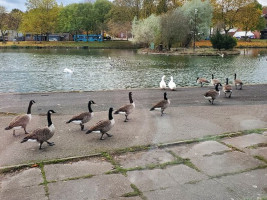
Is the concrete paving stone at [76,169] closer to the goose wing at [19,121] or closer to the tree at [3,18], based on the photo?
the goose wing at [19,121]

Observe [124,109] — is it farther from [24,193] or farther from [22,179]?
[24,193]

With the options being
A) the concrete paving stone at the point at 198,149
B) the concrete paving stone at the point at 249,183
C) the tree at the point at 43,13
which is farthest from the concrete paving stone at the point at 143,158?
the tree at the point at 43,13

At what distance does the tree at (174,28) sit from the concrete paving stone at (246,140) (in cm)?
6628

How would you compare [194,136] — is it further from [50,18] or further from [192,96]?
[50,18]

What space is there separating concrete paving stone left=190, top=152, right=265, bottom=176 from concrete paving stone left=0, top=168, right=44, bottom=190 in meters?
3.64

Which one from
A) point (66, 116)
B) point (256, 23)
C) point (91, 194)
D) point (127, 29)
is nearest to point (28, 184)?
point (91, 194)

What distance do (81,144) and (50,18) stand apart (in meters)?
Answer: 100

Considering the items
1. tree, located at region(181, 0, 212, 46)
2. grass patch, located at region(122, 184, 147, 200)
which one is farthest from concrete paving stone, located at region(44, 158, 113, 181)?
tree, located at region(181, 0, 212, 46)

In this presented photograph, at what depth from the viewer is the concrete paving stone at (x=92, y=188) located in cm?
567

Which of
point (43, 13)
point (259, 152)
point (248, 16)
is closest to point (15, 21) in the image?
point (43, 13)

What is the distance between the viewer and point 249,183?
6145 millimetres

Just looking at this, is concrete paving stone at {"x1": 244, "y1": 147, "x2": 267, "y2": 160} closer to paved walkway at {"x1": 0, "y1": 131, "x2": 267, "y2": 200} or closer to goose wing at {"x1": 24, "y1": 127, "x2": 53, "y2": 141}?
paved walkway at {"x1": 0, "y1": 131, "x2": 267, "y2": 200}

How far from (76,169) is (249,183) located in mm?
3781

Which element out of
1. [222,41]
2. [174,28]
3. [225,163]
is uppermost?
[174,28]
